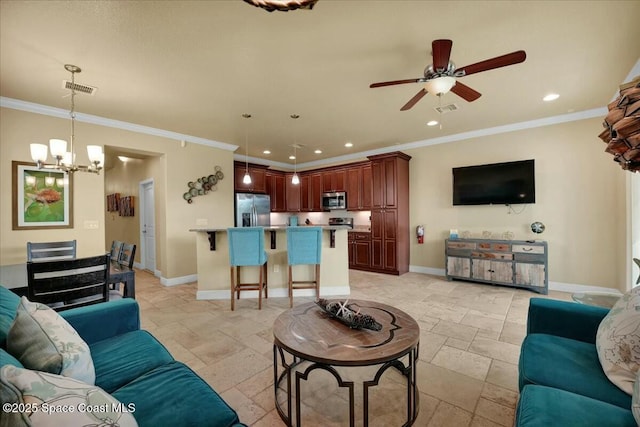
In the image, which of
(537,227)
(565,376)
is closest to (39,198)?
(565,376)

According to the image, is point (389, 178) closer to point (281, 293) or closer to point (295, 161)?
point (295, 161)

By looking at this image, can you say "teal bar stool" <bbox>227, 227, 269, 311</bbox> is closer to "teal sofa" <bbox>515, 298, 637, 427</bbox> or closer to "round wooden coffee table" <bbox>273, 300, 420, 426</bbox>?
"round wooden coffee table" <bbox>273, 300, 420, 426</bbox>

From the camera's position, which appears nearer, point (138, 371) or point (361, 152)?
point (138, 371)

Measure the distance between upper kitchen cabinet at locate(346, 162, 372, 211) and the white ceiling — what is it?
2.06 m

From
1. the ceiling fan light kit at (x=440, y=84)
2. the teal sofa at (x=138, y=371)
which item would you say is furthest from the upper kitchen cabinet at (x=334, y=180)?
the teal sofa at (x=138, y=371)

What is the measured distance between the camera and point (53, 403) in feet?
2.21

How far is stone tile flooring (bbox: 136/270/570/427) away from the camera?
1730mm

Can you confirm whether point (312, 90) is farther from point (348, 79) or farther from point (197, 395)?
point (197, 395)

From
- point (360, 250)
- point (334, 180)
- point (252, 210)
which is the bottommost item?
point (360, 250)

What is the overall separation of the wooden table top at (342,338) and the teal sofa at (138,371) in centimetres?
48

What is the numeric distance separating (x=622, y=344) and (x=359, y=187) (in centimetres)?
508

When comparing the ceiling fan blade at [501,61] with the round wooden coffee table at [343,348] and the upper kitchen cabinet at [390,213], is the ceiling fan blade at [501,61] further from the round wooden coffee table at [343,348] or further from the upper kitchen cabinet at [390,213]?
the upper kitchen cabinet at [390,213]

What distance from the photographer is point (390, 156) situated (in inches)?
215

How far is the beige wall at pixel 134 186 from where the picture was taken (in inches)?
133
